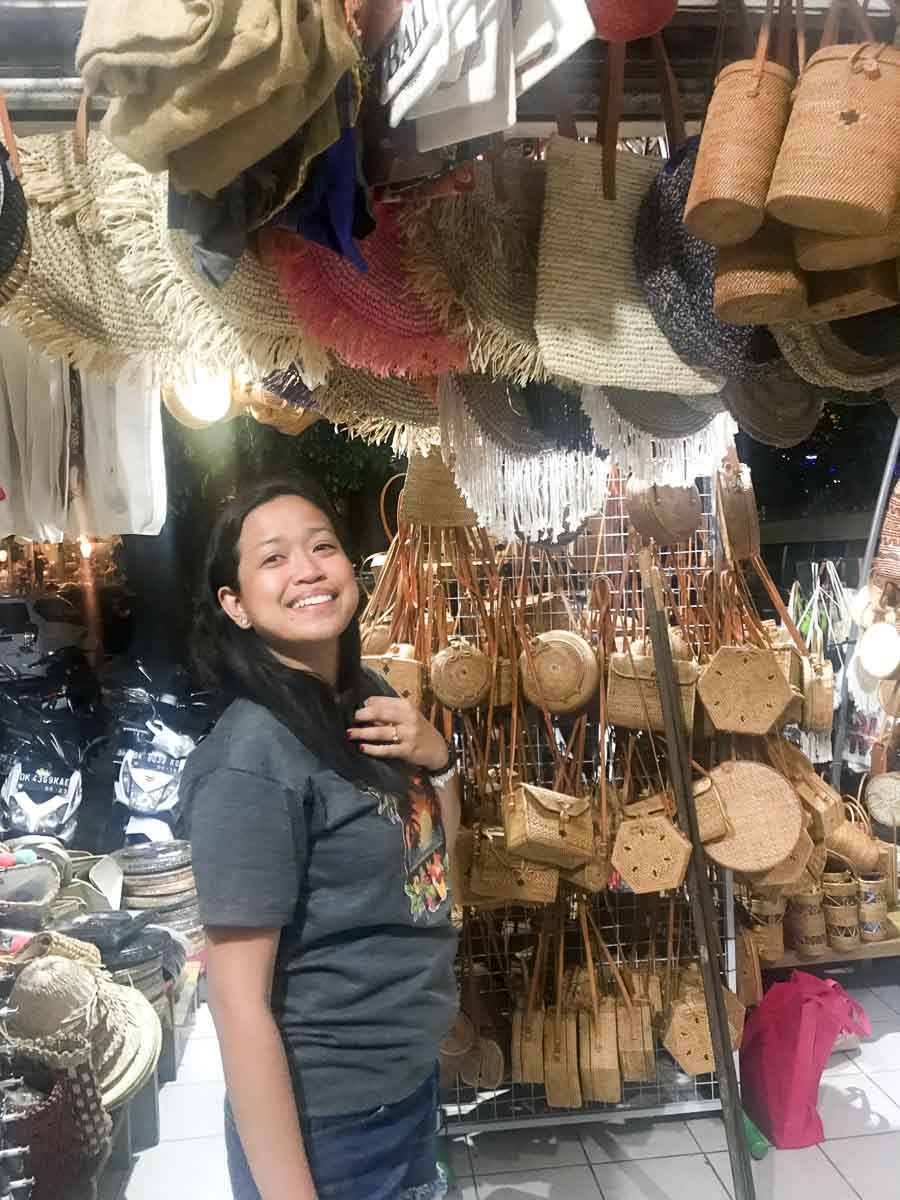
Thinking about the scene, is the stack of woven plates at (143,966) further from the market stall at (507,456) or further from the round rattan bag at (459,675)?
the round rattan bag at (459,675)

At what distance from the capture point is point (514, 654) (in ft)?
6.04

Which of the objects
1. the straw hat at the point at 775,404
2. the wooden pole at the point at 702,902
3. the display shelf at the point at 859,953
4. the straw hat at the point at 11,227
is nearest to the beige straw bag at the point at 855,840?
the display shelf at the point at 859,953

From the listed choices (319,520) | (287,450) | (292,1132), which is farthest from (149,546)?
(292,1132)

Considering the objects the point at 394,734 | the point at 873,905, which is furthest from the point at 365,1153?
the point at 873,905

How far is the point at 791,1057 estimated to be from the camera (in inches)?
73.9

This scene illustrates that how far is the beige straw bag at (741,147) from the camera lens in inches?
27.5

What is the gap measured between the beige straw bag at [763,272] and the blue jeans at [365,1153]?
0.92 m

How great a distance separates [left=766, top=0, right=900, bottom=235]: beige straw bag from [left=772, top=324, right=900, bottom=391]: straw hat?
0.62 ft

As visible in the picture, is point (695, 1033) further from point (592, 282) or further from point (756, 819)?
point (592, 282)

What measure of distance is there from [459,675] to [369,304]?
100 cm

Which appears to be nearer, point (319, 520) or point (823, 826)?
point (319, 520)

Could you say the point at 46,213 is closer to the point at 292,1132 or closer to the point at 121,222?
the point at 121,222

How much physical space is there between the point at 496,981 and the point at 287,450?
4.11 feet

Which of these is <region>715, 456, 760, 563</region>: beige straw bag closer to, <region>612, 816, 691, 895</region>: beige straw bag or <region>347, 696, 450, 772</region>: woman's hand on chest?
<region>612, 816, 691, 895</region>: beige straw bag
